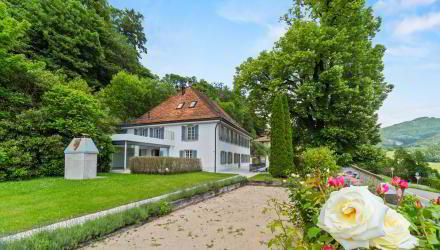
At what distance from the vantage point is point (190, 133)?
23.5 metres

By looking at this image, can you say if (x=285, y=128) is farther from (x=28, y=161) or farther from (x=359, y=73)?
(x=28, y=161)

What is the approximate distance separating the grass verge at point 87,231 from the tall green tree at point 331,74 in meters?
13.8

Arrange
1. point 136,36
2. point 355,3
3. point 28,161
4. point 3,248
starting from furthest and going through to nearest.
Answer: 1. point 136,36
2. point 355,3
3. point 28,161
4. point 3,248

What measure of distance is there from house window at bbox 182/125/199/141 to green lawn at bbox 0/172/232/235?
11690mm

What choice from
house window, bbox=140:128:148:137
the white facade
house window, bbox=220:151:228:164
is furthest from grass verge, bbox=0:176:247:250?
house window, bbox=140:128:148:137

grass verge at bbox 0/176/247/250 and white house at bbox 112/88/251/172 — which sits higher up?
white house at bbox 112/88/251/172

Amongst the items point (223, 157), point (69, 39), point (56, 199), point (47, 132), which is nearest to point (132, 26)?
point (69, 39)

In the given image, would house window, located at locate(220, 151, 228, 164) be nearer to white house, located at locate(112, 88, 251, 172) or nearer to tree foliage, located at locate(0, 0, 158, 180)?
Result: white house, located at locate(112, 88, 251, 172)

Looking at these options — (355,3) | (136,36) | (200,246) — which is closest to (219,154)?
(355,3)

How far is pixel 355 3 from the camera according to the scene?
17203mm

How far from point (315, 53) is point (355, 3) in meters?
4.02

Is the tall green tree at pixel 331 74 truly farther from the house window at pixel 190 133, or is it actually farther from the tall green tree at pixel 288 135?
the house window at pixel 190 133

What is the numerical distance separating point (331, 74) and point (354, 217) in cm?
1764

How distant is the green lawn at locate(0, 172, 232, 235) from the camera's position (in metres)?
5.86
